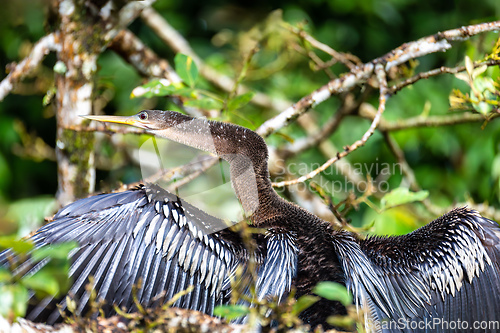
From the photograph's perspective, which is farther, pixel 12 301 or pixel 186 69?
pixel 186 69

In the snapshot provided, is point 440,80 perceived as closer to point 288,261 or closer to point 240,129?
point 240,129

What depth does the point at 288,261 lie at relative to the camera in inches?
80.3

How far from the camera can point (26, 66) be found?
2.62m

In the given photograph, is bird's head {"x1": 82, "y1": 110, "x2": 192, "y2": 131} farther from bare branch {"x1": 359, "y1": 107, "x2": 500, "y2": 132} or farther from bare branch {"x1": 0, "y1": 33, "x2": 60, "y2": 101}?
bare branch {"x1": 359, "y1": 107, "x2": 500, "y2": 132}

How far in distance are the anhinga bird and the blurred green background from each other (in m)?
2.21

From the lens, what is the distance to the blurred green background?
4578 mm

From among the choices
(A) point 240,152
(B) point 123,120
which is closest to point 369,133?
(A) point 240,152

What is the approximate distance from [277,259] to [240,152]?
0.57m

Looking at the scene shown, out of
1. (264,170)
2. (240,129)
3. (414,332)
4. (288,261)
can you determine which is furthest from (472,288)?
(240,129)

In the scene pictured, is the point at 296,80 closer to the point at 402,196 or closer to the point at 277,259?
the point at 402,196

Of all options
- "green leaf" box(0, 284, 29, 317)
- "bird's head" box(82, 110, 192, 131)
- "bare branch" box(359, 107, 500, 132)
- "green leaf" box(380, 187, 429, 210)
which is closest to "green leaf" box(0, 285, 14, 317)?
"green leaf" box(0, 284, 29, 317)

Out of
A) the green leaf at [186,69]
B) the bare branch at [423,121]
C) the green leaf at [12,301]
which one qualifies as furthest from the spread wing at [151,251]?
the bare branch at [423,121]

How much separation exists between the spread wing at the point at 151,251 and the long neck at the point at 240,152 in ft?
0.71

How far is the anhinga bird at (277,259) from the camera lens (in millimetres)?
1964
